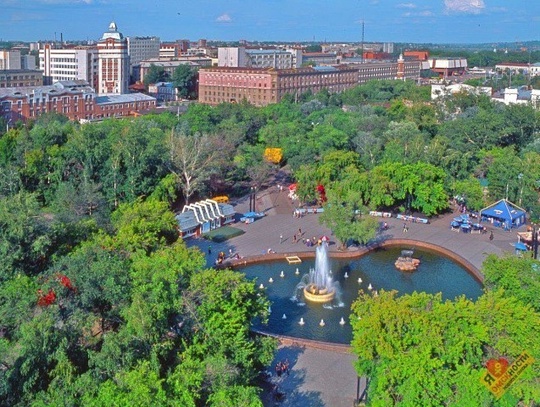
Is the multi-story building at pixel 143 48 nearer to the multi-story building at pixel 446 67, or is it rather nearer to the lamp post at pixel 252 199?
the multi-story building at pixel 446 67

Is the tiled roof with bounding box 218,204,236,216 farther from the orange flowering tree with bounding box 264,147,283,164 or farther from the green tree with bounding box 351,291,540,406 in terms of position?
the green tree with bounding box 351,291,540,406

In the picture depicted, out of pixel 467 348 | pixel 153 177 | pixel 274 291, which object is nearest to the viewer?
pixel 467 348

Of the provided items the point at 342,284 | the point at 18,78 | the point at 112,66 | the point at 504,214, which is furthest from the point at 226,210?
the point at 112,66

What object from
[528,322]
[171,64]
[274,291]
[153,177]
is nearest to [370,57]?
[171,64]

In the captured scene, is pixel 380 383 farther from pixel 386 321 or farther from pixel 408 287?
pixel 408 287

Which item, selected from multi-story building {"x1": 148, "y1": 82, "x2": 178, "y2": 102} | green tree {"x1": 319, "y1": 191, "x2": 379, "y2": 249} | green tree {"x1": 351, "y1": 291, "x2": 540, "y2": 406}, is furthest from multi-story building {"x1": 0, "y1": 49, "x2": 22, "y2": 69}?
green tree {"x1": 351, "y1": 291, "x2": 540, "y2": 406}

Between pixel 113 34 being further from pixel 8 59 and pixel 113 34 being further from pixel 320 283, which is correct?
pixel 320 283

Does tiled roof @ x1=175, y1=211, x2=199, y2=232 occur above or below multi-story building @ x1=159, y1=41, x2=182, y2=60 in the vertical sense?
below
